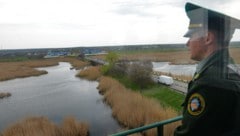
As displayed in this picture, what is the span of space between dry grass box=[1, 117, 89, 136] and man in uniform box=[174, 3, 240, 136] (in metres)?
8.06

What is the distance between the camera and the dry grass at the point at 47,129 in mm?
8578

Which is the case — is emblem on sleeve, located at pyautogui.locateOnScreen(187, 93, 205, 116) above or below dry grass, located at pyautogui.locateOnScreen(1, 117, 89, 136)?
above

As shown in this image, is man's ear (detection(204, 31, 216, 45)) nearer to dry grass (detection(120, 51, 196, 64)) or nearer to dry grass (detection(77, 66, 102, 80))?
dry grass (detection(120, 51, 196, 64))

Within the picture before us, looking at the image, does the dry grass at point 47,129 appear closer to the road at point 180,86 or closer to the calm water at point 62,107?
the calm water at point 62,107

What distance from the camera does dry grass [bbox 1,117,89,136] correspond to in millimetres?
8578

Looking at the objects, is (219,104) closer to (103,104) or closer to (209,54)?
(209,54)

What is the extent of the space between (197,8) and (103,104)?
13234 millimetres

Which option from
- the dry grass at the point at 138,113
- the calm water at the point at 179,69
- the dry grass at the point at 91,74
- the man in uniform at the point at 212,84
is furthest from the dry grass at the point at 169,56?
the dry grass at the point at 91,74

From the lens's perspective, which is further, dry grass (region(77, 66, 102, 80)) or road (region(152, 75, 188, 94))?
dry grass (region(77, 66, 102, 80))

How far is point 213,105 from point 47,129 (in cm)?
866

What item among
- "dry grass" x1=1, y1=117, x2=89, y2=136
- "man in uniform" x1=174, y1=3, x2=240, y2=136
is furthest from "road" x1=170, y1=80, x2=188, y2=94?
"man in uniform" x1=174, y1=3, x2=240, y2=136

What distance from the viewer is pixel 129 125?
362 inches

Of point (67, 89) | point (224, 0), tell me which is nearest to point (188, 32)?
point (224, 0)

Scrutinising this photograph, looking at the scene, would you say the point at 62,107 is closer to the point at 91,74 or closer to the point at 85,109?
the point at 85,109
